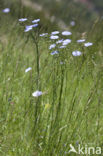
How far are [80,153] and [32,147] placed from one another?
0.96 feet

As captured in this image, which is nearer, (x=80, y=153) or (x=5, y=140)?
(x=80, y=153)

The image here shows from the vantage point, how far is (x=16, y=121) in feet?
5.92

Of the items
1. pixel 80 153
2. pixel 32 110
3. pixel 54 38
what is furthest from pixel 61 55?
pixel 80 153

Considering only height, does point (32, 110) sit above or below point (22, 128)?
above

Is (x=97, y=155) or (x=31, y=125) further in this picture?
(x=31, y=125)

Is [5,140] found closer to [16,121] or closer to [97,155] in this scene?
[16,121]

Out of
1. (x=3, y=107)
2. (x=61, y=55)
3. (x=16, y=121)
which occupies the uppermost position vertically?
(x=61, y=55)

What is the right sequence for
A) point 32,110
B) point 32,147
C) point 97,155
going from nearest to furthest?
A: point 97,155 < point 32,147 < point 32,110

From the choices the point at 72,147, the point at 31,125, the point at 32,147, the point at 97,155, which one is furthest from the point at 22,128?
the point at 97,155

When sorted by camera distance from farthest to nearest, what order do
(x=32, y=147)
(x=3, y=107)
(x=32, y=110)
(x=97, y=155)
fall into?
(x=3, y=107)
(x=32, y=110)
(x=32, y=147)
(x=97, y=155)

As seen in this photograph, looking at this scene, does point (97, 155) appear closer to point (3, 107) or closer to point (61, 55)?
point (61, 55)

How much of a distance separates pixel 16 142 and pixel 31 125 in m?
0.14

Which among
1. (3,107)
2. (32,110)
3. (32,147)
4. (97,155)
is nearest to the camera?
(97,155)

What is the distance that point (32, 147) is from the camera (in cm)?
150
